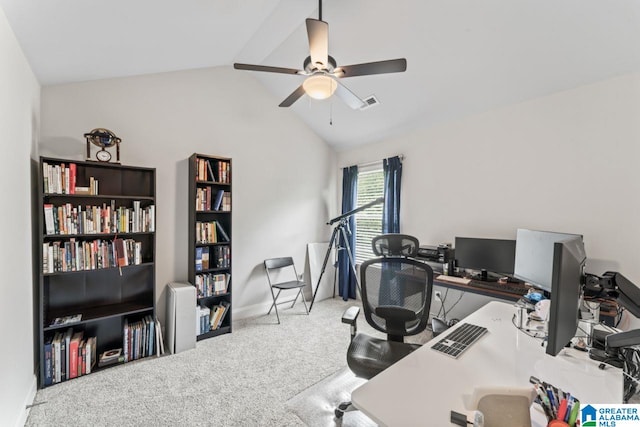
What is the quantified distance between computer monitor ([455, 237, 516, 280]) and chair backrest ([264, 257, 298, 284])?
7.15ft

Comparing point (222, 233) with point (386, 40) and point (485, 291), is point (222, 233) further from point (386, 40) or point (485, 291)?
point (485, 291)

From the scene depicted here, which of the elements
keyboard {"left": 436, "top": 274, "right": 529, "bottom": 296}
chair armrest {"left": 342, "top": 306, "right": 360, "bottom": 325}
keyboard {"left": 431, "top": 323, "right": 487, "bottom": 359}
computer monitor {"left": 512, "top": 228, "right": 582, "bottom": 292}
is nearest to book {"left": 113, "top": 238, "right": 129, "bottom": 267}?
chair armrest {"left": 342, "top": 306, "right": 360, "bottom": 325}

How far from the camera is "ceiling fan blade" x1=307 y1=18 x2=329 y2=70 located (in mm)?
1678

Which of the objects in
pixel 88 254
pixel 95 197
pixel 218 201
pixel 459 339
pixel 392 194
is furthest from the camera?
pixel 392 194

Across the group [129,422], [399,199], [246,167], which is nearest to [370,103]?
[399,199]

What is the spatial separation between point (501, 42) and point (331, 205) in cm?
306

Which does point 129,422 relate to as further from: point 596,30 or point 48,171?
point 596,30

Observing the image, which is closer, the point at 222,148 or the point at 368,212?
the point at 222,148

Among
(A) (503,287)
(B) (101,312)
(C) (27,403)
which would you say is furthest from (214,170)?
(A) (503,287)

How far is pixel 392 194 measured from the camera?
3811mm

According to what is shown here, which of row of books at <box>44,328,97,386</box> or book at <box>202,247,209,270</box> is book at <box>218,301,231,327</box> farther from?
row of books at <box>44,328,97,386</box>

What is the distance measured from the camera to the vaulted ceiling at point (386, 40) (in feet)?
5.95

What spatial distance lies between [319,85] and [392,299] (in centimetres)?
157

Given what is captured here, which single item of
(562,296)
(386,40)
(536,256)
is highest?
(386,40)
